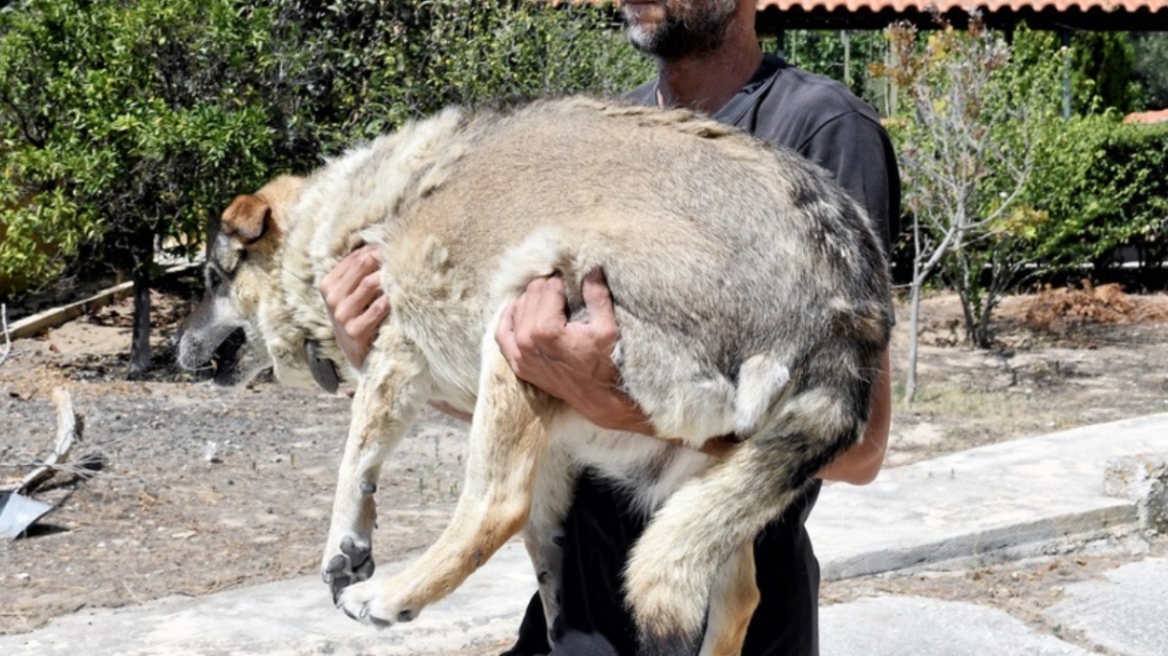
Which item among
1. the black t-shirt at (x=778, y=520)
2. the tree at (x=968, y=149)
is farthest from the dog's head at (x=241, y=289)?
the tree at (x=968, y=149)

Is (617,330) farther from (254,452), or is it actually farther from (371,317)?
(254,452)

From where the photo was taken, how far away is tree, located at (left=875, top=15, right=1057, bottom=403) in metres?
11.2

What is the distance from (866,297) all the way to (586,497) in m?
0.90

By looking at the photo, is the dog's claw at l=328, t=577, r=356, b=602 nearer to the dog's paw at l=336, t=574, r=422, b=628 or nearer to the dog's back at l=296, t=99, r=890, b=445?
the dog's paw at l=336, t=574, r=422, b=628

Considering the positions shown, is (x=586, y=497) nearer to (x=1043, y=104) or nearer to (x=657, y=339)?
(x=657, y=339)

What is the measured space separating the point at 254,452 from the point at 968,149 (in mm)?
6287

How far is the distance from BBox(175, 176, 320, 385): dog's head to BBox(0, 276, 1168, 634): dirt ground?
191 cm

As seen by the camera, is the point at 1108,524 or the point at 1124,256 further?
the point at 1124,256

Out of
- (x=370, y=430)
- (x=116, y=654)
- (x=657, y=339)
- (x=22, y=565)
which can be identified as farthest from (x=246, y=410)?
(x=657, y=339)

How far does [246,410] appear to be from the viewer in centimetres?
1007

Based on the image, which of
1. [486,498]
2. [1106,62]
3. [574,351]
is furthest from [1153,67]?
[574,351]

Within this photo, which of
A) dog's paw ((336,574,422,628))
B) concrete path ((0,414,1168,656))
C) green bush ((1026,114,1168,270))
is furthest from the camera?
green bush ((1026,114,1168,270))

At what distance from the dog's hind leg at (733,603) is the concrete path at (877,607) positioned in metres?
2.32

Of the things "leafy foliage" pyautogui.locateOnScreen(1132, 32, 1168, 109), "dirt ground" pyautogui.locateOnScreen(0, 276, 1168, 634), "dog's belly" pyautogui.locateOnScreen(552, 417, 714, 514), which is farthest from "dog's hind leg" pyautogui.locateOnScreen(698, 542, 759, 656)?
"leafy foliage" pyautogui.locateOnScreen(1132, 32, 1168, 109)
